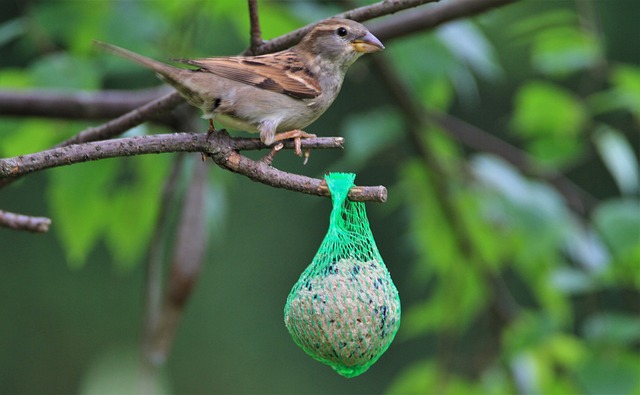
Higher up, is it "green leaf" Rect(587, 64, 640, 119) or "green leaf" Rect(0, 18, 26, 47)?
"green leaf" Rect(0, 18, 26, 47)

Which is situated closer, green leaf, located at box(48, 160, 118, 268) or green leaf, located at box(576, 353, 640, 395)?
green leaf, located at box(48, 160, 118, 268)

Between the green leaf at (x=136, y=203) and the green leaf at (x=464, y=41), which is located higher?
the green leaf at (x=464, y=41)

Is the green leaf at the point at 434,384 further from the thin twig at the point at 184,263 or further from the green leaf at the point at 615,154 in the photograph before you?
the thin twig at the point at 184,263

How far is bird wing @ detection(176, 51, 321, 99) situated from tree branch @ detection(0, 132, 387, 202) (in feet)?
1.74

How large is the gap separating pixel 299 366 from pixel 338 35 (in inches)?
269

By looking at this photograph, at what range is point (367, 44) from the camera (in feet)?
10.2

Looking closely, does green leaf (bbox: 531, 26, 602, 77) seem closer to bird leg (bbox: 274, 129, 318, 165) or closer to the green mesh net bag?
the green mesh net bag

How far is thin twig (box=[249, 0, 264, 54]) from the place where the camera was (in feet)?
8.41

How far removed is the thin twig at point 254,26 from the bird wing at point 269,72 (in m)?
0.16

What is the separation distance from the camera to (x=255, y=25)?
8.48ft

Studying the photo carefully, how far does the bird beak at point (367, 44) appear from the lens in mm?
3053

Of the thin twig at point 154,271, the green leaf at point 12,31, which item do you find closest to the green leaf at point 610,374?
the thin twig at point 154,271

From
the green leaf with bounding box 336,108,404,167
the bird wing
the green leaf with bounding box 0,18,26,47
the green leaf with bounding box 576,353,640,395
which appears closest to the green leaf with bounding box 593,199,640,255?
the green leaf with bounding box 576,353,640,395

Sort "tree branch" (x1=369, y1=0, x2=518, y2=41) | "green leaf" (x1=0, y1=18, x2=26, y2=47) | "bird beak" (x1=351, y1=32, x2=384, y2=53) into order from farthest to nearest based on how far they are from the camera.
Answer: "green leaf" (x1=0, y1=18, x2=26, y2=47)
"tree branch" (x1=369, y1=0, x2=518, y2=41)
"bird beak" (x1=351, y1=32, x2=384, y2=53)
